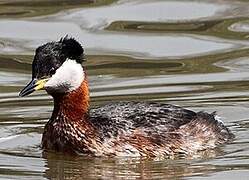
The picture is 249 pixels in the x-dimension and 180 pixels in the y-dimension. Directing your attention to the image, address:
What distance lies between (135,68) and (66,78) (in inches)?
146

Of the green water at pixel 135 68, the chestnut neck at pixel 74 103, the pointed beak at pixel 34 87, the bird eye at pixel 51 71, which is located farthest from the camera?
the chestnut neck at pixel 74 103

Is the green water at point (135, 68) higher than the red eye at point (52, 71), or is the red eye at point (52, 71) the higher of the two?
the red eye at point (52, 71)

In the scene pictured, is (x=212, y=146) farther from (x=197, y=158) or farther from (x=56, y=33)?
(x=56, y=33)

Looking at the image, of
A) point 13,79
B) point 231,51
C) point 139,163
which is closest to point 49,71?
point 139,163

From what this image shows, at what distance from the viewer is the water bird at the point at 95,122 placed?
36.3ft

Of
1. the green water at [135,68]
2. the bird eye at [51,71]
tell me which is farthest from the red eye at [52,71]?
the green water at [135,68]

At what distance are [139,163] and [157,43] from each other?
16.0 feet

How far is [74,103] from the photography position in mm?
11305

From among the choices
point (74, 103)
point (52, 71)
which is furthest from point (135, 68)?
point (52, 71)

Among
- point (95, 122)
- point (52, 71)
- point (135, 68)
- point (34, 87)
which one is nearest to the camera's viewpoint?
point (34, 87)

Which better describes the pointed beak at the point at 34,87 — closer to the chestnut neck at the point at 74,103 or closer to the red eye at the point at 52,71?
the red eye at the point at 52,71

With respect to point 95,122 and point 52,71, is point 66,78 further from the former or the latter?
point 95,122

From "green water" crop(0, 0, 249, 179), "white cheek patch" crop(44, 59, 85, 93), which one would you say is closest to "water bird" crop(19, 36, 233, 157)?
"white cheek patch" crop(44, 59, 85, 93)

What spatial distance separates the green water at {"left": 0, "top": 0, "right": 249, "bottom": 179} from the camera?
10.8m
